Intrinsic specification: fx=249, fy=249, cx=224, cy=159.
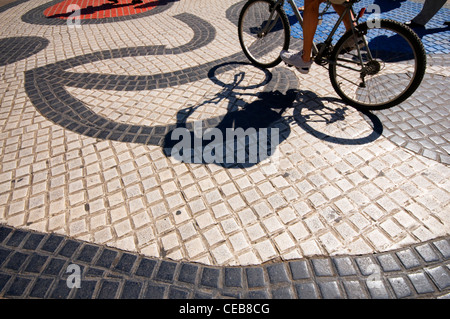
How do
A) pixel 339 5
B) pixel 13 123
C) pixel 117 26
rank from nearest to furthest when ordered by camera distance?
pixel 339 5 < pixel 13 123 < pixel 117 26

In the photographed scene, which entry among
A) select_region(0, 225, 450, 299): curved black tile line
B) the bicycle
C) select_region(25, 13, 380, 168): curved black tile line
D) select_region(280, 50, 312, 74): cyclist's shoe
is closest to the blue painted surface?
the bicycle

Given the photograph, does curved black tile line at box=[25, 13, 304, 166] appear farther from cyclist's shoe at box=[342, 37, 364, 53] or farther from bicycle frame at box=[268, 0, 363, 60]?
cyclist's shoe at box=[342, 37, 364, 53]

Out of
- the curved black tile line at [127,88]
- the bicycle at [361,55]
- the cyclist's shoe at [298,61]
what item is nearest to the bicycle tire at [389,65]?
the bicycle at [361,55]

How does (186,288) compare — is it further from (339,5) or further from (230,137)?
(339,5)

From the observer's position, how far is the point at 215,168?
9.97 feet

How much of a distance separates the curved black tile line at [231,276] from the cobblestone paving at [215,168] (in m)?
0.06

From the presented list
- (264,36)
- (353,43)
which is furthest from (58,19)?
(353,43)

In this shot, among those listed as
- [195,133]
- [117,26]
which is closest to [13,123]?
[195,133]

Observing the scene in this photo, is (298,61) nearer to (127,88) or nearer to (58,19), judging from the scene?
(127,88)

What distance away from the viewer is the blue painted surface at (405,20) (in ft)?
17.4

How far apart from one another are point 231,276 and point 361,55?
4.29 metres

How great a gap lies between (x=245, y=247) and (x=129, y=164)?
1.78 m

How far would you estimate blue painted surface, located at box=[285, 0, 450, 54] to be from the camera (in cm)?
529

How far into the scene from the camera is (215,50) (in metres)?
5.56
